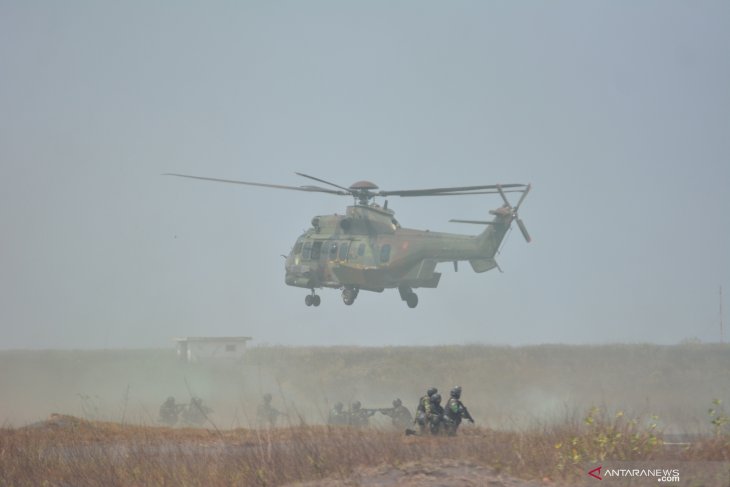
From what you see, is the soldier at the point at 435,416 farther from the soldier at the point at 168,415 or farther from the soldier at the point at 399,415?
the soldier at the point at 168,415

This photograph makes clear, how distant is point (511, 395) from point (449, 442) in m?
30.7

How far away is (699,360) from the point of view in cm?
5175

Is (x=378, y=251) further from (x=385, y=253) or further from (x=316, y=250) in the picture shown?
(x=316, y=250)

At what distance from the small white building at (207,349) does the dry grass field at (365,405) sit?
62 centimetres

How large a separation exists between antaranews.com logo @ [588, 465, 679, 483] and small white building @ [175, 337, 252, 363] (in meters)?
41.8

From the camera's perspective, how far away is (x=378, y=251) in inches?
1419

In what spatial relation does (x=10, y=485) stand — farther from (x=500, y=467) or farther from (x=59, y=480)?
(x=500, y=467)

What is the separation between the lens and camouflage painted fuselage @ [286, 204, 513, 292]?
3462cm

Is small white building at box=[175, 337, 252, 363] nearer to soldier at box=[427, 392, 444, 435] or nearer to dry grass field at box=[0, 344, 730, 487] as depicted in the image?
dry grass field at box=[0, 344, 730, 487]

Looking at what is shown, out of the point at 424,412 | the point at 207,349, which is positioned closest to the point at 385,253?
the point at 424,412

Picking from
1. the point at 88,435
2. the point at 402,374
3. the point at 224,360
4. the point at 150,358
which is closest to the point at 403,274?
the point at 88,435

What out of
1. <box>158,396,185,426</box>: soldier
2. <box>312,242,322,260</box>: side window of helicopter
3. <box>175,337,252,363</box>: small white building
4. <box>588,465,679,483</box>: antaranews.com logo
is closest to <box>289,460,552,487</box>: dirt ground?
<box>588,465,679,483</box>: antaranews.com logo

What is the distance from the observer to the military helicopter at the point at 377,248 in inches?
1359

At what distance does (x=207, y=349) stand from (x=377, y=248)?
23142mm
